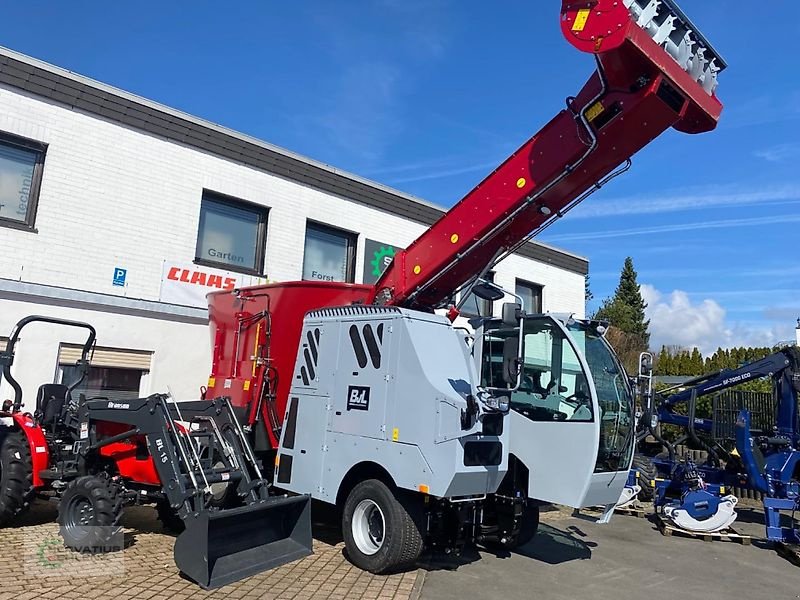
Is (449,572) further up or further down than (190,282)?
further down

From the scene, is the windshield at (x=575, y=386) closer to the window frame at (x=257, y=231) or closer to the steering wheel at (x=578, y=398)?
the steering wheel at (x=578, y=398)

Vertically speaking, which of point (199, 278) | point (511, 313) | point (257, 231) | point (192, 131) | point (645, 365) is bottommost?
point (645, 365)

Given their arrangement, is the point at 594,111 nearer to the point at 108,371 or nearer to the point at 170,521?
the point at 170,521

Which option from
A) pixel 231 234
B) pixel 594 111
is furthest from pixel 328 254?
pixel 594 111

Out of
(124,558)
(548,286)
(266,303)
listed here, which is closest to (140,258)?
(266,303)

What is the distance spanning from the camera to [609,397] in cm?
654

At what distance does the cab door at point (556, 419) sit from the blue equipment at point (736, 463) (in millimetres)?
2496

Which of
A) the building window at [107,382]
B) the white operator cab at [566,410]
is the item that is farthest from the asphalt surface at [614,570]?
the building window at [107,382]

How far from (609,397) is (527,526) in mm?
2041

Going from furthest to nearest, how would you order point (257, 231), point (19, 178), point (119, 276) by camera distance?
point (257, 231)
point (119, 276)
point (19, 178)

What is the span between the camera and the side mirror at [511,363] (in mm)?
5953

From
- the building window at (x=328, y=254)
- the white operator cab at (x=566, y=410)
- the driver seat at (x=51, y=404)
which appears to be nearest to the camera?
the white operator cab at (x=566, y=410)

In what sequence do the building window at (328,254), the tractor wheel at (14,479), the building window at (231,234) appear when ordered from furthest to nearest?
the building window at (328,254) < the building window at (231,234) < the tractor wheel at (14,479)

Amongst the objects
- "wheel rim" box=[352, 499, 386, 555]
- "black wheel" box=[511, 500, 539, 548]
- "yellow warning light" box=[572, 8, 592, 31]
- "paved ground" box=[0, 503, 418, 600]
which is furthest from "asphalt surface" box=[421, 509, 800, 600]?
"yellow warning light" box=[572, 8, 592, 31]
